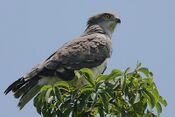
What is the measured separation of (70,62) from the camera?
9.05 metres

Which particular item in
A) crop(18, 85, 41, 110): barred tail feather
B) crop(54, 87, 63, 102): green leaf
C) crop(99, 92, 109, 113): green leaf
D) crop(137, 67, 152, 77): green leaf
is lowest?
crop(18, 85, 41, 110): barred tail feather

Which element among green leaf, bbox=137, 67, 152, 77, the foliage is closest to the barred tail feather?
the foliage

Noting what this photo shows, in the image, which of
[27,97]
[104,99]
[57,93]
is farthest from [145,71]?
[27,97]

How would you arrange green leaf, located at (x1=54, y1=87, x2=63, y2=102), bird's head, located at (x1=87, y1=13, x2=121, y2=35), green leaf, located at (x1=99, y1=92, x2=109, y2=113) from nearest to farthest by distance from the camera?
green leaf, located at (x1=99, y1=92, x2=109, y2=113)
green leaf, located at (x1=54, y1=87, x2=63, y2=102)
bird's head, located at (x1=87, y1=13, x2=121, y2=35)

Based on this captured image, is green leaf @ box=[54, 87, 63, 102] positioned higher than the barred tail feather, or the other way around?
green leaf @ box=[54, 87, 63, 102]

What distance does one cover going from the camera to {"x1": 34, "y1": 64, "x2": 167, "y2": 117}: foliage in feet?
18.5

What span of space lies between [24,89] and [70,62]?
1.22m

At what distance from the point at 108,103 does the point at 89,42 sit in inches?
178

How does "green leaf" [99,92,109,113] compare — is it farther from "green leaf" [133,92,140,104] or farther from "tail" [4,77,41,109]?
"tail" [4,77,41,109]

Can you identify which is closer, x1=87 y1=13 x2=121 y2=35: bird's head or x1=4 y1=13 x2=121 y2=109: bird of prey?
x1=4 y1=13 x2=121 y2=109: bird of prey

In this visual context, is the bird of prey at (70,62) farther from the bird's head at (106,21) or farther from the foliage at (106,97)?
the foliage at (106,97)

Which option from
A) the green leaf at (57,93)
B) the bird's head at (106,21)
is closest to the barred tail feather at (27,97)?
the green leaf at (57,93)

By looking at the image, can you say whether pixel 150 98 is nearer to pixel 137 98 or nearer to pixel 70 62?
pixel 137 98

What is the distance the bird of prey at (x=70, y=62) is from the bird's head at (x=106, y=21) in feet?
0.09
